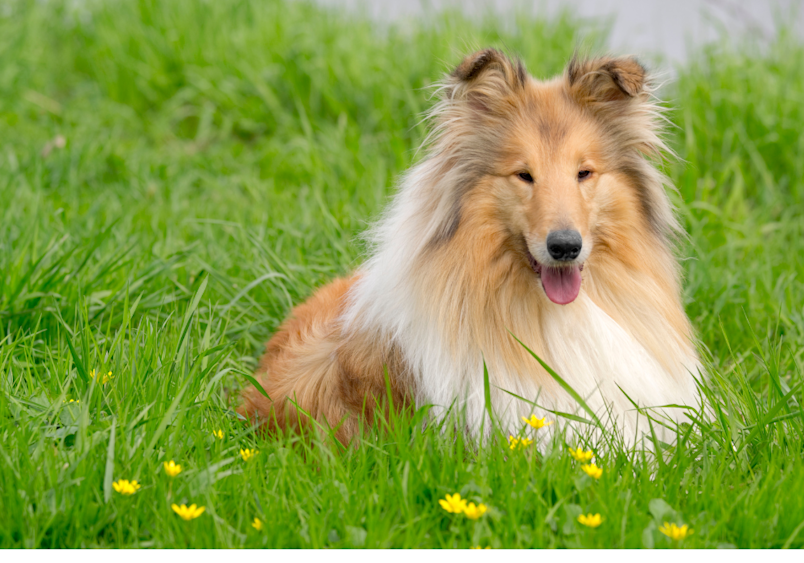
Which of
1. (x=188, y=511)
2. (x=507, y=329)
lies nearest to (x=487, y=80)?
(x=507, y=329)

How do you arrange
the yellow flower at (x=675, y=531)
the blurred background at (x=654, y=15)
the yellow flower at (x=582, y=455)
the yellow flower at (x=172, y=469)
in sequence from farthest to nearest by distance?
the blurred background at (x=654, y=15), the yellow flower at (x=582, y=455), the yellow flower at (x=172, y=469), the yellow flower at (x=675, y=531)

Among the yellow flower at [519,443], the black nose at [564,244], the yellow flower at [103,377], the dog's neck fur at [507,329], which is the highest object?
the black nose at [564,244]

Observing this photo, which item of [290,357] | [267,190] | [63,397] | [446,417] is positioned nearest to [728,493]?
[446,417]

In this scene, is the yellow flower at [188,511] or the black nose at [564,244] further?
the black nose at [564,244]

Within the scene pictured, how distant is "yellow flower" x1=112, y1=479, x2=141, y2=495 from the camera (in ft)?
8.04

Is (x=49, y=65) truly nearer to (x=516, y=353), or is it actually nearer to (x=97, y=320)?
(x=97, y=320)

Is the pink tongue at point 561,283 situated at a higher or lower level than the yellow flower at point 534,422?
higher

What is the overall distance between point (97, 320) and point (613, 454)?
269 centimetres

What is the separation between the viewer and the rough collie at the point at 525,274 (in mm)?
3055

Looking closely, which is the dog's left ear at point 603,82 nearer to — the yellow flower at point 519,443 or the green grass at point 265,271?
the green grass at point 265,271

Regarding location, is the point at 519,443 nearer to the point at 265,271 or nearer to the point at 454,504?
the point at 454,504

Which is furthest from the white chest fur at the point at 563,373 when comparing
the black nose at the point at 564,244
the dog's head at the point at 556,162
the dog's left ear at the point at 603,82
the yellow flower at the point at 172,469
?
the yellow flower at the point at 172,469

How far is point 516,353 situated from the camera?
310 cm

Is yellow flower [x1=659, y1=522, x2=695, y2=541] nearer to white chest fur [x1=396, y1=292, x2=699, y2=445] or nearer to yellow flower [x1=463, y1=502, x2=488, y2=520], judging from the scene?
yellow flower [x1=463, y1=502, x2=488, y2=520]
